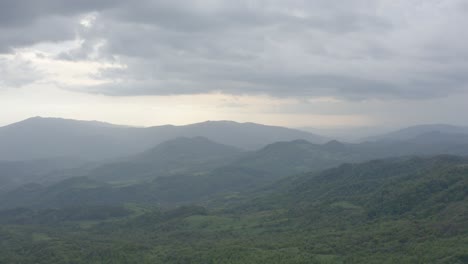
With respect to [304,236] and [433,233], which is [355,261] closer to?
[433,233]

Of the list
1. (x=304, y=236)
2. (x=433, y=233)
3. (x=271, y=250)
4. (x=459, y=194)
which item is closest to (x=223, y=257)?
(x=271, y=250)

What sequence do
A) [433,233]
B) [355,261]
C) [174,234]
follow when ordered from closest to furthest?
[355,261], [433,233], [174,234]

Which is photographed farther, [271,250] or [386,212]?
[386,212]

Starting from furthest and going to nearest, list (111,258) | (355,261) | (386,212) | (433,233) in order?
(386,212) < (111,258) < (433,233) < (355,261)

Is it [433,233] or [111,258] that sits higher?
[433,233]

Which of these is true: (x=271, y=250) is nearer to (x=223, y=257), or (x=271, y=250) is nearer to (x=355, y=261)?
(x=223, y=257)

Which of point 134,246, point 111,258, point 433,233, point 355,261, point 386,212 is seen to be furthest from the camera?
point 386,212

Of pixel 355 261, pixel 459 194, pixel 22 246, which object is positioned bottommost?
pixel 22 246

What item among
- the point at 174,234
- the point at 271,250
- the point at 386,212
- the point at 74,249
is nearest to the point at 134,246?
the point at 74,249

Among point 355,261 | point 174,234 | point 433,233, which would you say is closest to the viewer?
point 355,261
